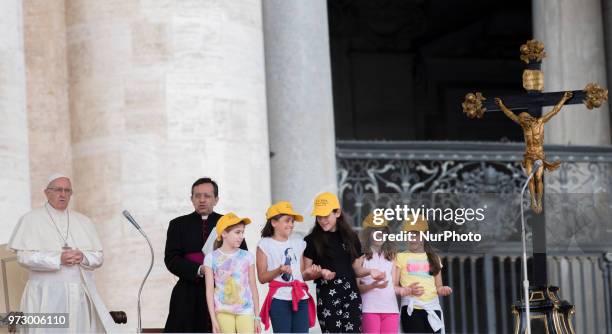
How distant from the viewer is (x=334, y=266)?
50.6 feet

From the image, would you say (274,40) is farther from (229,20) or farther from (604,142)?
(604,142)

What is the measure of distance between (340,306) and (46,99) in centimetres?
460

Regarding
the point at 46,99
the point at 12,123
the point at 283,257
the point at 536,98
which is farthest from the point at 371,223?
the point at 46,99

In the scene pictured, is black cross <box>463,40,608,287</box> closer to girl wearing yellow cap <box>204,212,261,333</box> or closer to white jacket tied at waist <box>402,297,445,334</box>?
white jacket tied at waist <box>402,297,445,334</box>

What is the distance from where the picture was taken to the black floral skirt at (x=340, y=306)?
50.3ft

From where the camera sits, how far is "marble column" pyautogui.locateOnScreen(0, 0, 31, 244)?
55.1 ft

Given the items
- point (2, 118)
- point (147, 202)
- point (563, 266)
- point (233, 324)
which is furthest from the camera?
point (563, 266)

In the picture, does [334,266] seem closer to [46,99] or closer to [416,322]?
[416,322]

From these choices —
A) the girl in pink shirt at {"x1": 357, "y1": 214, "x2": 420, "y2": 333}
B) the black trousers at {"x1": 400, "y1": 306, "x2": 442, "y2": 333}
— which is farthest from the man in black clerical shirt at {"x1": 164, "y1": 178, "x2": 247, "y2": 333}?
the black trousers at {"x1": 400, "y1": 306, "x2": 442, "y2": 333}

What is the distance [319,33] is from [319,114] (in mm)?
910

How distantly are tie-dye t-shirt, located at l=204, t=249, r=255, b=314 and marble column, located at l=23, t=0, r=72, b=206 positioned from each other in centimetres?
397

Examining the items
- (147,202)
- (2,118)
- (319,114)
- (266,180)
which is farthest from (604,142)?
(2,118)

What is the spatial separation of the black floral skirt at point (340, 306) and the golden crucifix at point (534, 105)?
5.64ft

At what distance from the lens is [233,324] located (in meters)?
14.8
